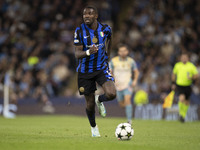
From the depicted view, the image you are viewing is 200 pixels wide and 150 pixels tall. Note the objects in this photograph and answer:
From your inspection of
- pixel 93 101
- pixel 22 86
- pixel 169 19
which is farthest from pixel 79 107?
pixel 93 101

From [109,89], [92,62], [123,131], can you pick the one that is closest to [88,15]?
[92,62]

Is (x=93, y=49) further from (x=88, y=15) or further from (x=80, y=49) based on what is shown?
(x=88, y=15)

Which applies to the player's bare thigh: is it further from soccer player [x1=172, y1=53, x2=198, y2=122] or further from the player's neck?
soccer player [x1=172, y1=53, x2=198, y2=122]

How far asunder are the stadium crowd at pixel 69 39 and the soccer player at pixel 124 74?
15.4 ft

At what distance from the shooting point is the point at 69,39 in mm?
23562

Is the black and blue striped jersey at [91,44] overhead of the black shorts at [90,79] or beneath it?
overhead

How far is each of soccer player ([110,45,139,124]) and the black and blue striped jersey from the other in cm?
536

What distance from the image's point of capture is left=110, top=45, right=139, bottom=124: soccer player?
1422 cm

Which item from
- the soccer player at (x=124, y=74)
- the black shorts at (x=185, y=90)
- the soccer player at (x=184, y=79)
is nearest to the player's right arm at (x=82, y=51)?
the soccer player at (x=124, y=74)

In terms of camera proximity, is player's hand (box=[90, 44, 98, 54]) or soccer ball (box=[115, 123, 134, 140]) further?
player's hand (box=[90, 44, 98, 54])

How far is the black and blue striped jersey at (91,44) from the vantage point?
8.68 metres

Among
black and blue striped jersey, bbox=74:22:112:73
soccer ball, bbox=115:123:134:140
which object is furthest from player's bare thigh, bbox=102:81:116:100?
soccer ball, bbox=115:123:134:140

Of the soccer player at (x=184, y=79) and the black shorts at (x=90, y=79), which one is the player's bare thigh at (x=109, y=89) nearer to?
the black shorts at (x=90, y=79)

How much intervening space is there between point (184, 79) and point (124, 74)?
8.65ft
